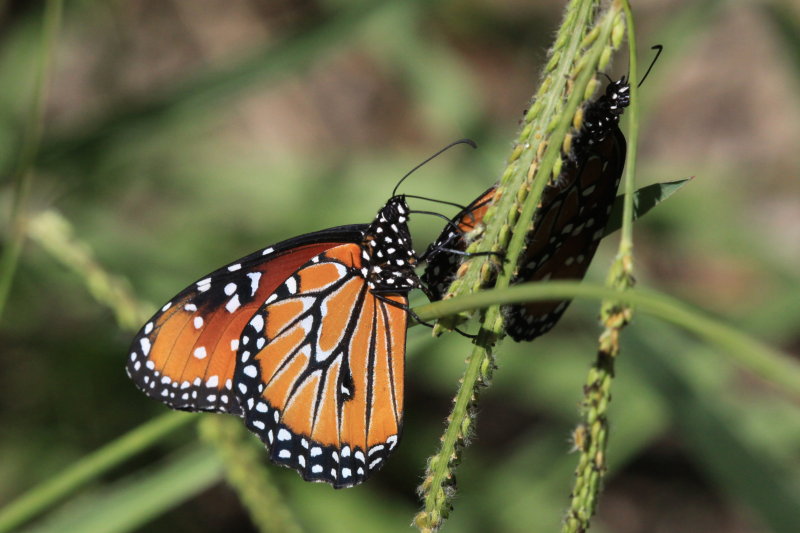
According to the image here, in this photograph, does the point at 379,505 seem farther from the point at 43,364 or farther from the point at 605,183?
the point at 605,183

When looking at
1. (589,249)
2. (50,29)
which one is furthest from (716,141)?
(50,29)

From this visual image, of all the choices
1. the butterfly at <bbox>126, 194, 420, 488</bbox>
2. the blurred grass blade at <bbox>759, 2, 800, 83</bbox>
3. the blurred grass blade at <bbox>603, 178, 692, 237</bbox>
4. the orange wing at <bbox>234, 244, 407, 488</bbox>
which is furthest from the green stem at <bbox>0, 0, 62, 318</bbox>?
the blurred grass blade at <bbox>759, 2, 800, 83</bbox>

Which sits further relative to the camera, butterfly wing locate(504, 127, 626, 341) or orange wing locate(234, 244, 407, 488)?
orange wing locate(234, 244, 407, 488)

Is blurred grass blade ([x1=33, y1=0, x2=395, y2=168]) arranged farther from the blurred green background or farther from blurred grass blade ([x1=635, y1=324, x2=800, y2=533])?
blurred grass blade ([x1=635, y1=324, x2=800, y2=533])

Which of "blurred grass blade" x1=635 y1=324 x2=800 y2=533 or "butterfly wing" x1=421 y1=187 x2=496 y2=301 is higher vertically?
"butterfly wing" x1=421 y1=187 x2=496 y2=301

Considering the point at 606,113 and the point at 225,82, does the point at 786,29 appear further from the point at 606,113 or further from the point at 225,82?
the point at 225,82

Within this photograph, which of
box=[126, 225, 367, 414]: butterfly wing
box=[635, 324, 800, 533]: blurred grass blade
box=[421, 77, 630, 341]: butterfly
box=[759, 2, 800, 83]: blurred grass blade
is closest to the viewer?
box=[421, 77, 630, 341]: butterfly

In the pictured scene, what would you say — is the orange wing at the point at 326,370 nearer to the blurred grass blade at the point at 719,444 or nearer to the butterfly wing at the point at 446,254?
the butterfly wing at the point at 446,254

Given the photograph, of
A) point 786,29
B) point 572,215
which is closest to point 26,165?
point 572,215
